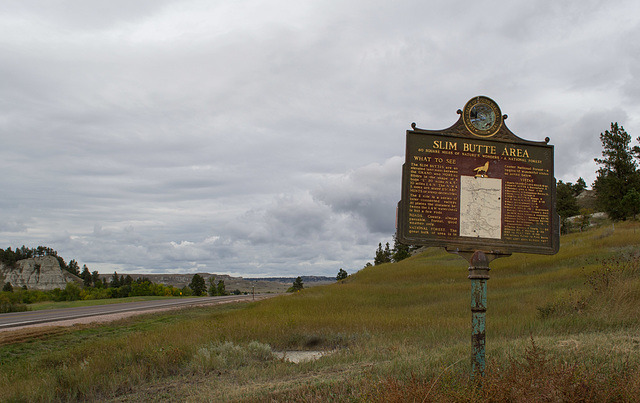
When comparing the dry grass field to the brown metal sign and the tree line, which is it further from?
the tree line

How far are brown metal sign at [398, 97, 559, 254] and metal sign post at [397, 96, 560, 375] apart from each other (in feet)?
0.04

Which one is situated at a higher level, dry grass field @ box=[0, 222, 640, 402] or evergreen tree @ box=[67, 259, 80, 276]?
dry grass field @ box=[0, 222, 640, 402]

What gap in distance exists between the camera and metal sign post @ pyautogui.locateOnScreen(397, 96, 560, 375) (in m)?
6.45

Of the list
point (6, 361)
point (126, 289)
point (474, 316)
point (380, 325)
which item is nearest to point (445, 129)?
point (474, 316)

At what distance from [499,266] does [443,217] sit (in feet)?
92.6

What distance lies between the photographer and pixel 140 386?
25.3ft

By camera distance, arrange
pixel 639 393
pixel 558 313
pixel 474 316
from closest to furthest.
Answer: pixel 639 393 < pixel 474 316 < pixel 558 313

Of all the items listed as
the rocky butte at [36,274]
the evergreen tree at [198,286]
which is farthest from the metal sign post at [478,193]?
the rocky butte at [36,274]

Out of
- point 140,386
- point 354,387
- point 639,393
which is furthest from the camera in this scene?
point 140,386

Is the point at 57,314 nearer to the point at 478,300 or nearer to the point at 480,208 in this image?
the point at 478,300

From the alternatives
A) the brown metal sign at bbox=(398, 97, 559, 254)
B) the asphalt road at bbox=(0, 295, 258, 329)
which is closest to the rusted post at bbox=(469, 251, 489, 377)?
the brown metal sign at bbox=(398, 97, 559, 254)

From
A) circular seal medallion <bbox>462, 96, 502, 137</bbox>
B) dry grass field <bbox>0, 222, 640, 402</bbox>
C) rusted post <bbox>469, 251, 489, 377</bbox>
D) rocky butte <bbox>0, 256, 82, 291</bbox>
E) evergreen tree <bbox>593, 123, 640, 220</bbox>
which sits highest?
evergreen tree <bbox>593, 123, 640, 220</bbox>

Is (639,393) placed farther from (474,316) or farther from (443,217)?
(443,217)

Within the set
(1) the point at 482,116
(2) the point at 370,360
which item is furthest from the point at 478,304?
(1) the point at 482,116
